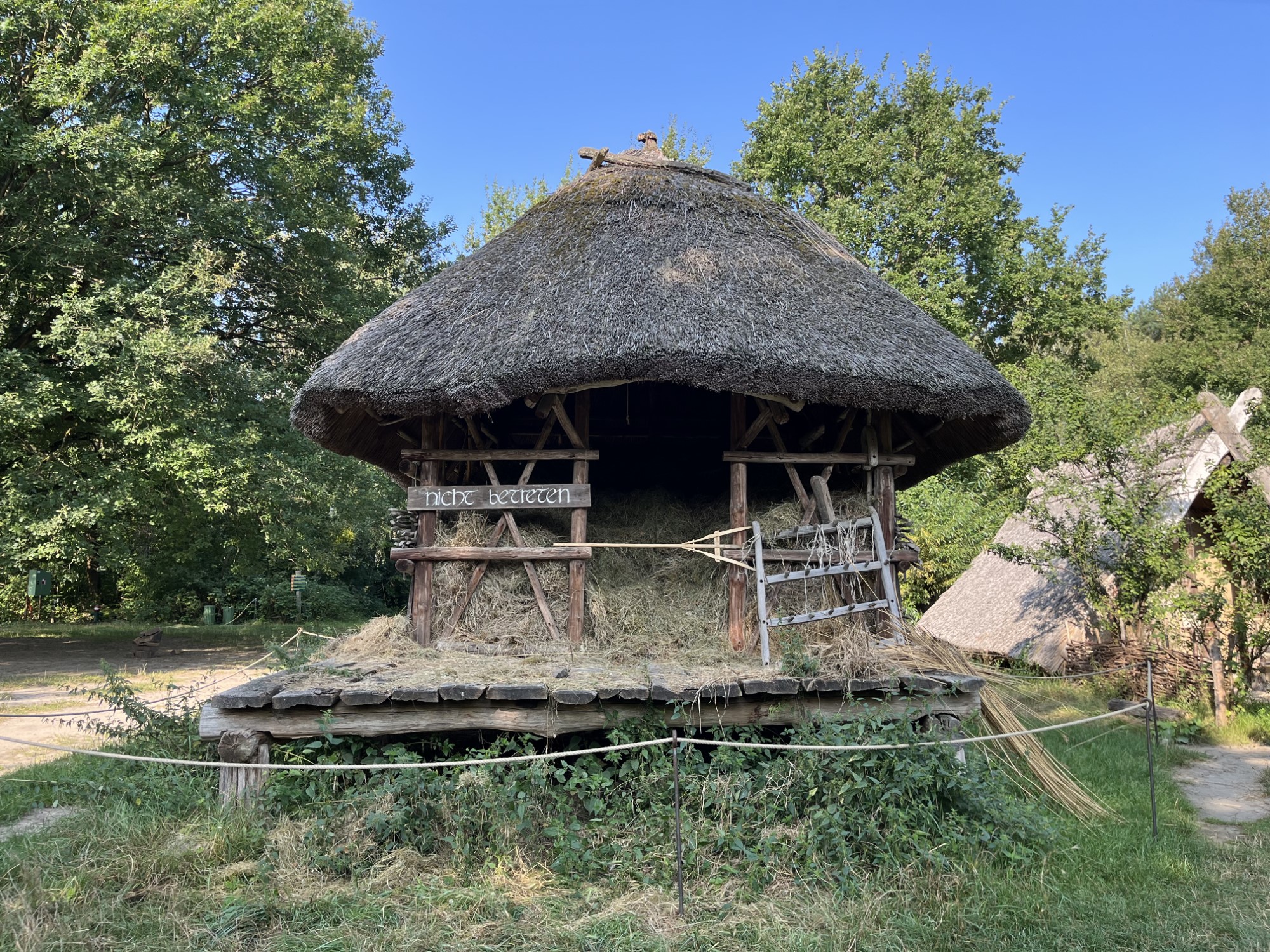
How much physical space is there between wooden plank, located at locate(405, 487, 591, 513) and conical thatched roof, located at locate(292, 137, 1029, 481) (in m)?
0.73

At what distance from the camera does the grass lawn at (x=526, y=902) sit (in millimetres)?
3775

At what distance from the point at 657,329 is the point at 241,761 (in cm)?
386

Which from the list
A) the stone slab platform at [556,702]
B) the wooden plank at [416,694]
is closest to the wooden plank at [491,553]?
the stone slab platform at [556,702]

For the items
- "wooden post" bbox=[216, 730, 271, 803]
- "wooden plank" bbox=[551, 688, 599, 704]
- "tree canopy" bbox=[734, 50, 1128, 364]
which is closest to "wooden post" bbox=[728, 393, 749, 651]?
"wooden plank" bbox=[551, 688, 599, 704]

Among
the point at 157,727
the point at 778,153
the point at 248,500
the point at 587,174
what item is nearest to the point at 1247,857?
the point at 157,727

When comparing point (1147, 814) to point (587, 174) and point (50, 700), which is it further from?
point (50, 700)

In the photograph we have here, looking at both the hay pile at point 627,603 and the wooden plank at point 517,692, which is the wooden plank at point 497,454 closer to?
the hay pile at point 627,603

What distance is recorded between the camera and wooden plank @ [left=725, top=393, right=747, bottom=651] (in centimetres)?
621

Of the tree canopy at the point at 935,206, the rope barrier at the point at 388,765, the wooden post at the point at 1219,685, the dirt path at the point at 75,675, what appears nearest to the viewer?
the rope barrier at the point at 388,765

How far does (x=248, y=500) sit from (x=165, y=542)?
301 centimetres

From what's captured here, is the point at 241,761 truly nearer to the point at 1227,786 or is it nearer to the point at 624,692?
the point at 624,692

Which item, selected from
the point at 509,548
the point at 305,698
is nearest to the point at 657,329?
the point at 509,548

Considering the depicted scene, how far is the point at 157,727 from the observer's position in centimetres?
598

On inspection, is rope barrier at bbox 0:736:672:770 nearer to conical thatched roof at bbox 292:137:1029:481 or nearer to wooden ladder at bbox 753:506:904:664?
wooden ladder at bbox 753:506:904:664
